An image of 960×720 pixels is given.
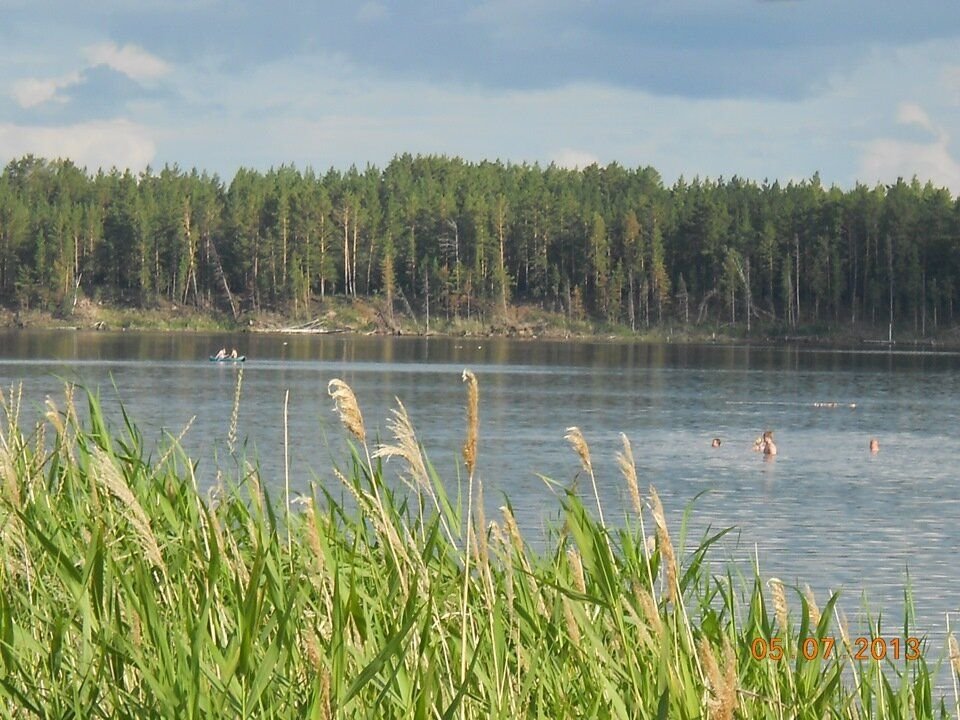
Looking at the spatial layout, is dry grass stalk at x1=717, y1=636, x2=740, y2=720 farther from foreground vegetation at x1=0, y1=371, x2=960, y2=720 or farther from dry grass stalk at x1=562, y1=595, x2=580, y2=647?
dry grass stalk at x1=562, y1=595, x2=580, y2=647

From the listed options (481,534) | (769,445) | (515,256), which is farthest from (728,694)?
(515,256)

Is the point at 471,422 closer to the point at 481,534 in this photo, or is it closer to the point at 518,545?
the point at 481,534

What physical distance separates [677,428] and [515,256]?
4467 inches

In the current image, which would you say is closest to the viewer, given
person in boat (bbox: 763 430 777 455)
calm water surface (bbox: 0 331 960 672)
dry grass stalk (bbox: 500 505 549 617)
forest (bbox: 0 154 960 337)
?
dry grass stalk (bbox: 500 505 549 617)

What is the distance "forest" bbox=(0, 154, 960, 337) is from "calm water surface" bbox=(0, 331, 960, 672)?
40.9 metres

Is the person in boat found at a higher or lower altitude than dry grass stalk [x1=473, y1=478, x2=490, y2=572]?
lower

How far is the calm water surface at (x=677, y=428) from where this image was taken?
23.3 meters

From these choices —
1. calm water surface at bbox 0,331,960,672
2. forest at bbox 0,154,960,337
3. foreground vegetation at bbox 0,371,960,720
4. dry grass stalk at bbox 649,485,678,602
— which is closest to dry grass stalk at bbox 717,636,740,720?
foreground vegetation at bbox 0,371,960,720

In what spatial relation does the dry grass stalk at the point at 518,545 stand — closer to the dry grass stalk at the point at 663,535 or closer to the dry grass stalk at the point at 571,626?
the dry grass stalk at the point at 571,626

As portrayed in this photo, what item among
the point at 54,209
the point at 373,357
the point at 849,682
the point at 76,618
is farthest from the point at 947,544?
the point at 54,209

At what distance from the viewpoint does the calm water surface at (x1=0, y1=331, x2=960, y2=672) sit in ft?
76.4

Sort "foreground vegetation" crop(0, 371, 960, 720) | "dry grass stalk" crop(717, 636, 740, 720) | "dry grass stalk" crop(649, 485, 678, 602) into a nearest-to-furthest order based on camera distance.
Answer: "dry grass stalk" crop(717, 636, 740, 720), "dry grass stalk" crop(649, 485, 678, 602), "foreground vegetation" crop(0, 371, 960, 720)

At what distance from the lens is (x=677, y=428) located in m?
47.5

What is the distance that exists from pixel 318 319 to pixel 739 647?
5720 inches
